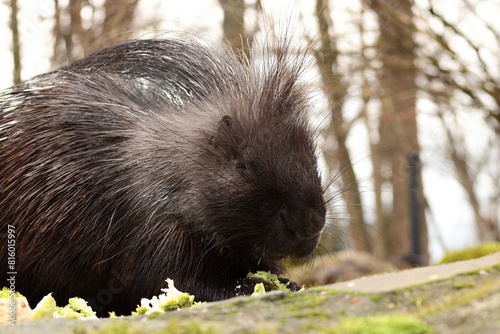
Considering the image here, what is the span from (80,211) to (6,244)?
46 cm

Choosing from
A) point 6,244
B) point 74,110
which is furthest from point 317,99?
point 6,244

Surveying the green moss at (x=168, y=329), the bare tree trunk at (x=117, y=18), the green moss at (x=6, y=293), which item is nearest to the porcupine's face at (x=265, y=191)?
the green moss at (x=6, y=293)

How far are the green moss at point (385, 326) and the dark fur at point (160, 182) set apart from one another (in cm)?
131

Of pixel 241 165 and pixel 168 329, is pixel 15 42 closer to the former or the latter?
pixel 241 165

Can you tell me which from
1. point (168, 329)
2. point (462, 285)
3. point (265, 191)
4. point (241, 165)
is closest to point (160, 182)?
point (241, 165)

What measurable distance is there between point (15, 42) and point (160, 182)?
10.1ft

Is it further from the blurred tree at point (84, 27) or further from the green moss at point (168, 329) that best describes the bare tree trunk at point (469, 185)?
the green moss at point (168, 329)

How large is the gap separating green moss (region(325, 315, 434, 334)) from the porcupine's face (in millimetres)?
1308

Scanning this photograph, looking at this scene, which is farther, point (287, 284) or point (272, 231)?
point (287, 284)

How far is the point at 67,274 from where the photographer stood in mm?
3189

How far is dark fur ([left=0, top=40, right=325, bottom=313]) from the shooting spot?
2.97 meters

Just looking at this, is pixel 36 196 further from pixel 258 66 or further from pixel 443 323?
pixel 443 323

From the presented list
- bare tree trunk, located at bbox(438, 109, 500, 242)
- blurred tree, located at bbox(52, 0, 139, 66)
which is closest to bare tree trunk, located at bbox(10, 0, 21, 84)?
blurred tree, located at bbox(52, 0, 139, 66)

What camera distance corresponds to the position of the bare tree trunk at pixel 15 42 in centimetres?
536
